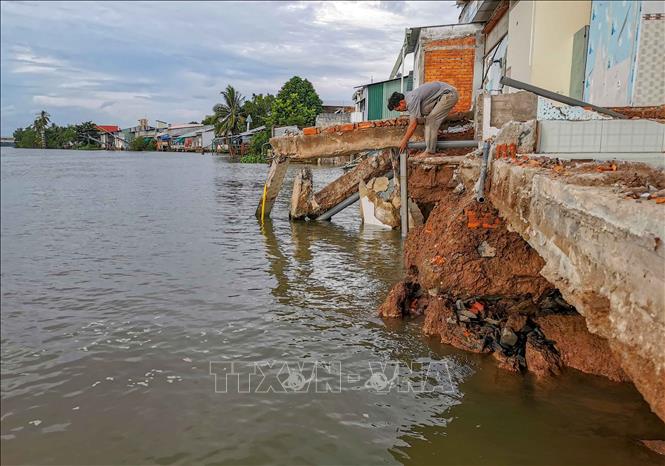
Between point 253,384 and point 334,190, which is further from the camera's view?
point 334,190

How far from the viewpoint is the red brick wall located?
1648 cm

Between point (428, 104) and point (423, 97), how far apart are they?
26 centimetres

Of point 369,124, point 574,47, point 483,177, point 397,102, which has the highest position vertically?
point 574,47

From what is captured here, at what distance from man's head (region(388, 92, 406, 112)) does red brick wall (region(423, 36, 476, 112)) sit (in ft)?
28.7

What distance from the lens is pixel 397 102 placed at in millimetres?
8383

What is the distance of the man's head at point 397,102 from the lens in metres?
8.30

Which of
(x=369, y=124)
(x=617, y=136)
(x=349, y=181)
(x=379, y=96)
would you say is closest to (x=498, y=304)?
(x=617, y=136)

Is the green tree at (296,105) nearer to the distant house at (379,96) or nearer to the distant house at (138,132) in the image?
the distant house at (379,96)

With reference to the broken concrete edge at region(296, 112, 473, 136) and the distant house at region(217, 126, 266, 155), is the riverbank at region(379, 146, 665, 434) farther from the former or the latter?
the distant house at region(217, 126, 266, 155)

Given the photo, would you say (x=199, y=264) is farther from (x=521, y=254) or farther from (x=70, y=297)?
(x=521, y=254)

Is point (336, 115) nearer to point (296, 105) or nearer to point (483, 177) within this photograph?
point (296, 105)

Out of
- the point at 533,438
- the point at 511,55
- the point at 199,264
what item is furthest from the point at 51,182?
the point at 533,438

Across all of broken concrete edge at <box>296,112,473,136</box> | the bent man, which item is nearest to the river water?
the bent man

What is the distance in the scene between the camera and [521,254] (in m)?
5.32
